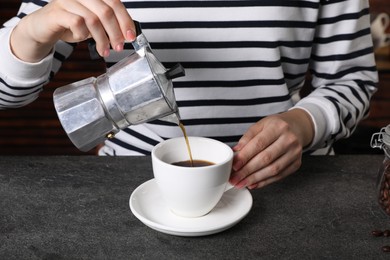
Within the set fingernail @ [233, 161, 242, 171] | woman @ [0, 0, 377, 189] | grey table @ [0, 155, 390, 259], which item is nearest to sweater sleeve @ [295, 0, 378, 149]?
woman @ [0, 0, 377, 189]

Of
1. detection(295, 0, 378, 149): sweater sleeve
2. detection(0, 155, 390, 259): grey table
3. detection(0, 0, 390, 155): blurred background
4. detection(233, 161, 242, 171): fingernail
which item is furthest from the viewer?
detection(0, 0, 390, 155): blurred background

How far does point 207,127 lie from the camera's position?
1234 mm

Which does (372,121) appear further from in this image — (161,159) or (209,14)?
(161,159)

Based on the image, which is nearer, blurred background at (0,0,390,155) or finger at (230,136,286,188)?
finger at (230,136,286,188)

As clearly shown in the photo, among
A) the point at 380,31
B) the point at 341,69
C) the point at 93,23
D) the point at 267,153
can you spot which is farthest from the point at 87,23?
the point at 380,31

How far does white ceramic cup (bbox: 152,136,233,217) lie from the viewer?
0.82m

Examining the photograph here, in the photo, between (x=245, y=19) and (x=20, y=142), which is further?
(x=20, y=142)

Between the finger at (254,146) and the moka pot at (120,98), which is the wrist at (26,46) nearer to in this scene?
the moka pot at (120,98)

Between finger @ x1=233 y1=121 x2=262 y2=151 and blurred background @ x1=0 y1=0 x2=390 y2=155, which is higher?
finger @ x1=233 y1=121 x2=262 y2=151

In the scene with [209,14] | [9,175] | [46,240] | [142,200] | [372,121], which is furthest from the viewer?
[372,121]

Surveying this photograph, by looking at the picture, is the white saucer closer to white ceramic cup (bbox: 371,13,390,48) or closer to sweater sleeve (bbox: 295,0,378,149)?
sweater sleeve (bbox: 295,0,378,149)

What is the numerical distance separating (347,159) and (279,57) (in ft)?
0.88

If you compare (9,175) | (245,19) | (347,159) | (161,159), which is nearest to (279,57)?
(245,19)

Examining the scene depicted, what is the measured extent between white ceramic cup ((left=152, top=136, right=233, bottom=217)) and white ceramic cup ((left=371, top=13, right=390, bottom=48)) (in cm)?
155
